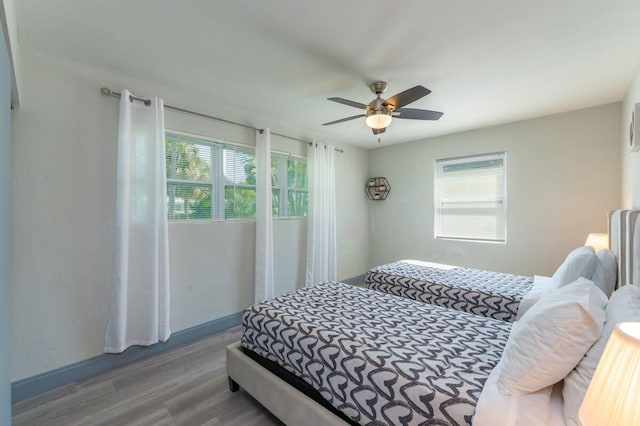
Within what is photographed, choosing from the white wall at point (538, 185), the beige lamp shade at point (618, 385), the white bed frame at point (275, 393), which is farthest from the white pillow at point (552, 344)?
the white wall at point (538, 185)

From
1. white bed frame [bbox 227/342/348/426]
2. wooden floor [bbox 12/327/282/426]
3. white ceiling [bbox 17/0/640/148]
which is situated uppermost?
white ceiling [bbox 17/0/640/148]

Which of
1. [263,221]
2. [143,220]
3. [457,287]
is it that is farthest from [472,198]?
[143,220]

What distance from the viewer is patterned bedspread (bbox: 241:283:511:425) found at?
3.74ft

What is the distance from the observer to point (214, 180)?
9.86 feet

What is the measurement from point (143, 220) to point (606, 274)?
3.54 metres

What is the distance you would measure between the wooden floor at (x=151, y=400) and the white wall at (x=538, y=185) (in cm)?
337

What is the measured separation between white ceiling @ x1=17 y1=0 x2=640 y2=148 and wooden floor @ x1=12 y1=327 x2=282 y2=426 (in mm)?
2444

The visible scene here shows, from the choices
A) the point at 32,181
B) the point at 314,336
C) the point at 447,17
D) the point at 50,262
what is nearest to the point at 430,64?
the point at 447,17

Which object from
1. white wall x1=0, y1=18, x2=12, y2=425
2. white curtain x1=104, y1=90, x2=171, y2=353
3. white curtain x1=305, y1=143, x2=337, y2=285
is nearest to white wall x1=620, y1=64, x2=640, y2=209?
white curtain x1=305, y1=143, x2=337, y2=285

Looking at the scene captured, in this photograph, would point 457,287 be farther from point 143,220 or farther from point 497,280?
point 143,220

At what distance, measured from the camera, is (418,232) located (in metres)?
4.37

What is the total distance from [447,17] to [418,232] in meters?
3.25

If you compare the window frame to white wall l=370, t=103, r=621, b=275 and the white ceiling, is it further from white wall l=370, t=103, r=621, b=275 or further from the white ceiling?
white wall l=370, t=103, r=621, b=275

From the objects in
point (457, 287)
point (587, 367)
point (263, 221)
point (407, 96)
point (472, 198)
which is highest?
point (407, 96)
